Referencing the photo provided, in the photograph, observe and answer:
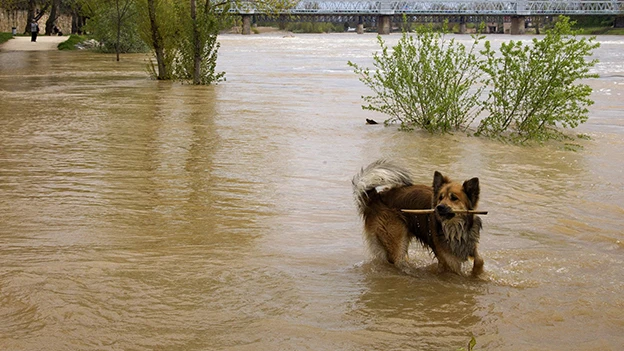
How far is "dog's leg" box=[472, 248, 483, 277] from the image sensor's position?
6.04 m

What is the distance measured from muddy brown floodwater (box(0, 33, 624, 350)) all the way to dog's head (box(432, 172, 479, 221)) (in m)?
0.67

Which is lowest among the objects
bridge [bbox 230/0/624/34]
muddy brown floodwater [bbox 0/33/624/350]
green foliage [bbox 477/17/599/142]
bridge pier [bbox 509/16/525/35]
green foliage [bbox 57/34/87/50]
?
muddy brown floodwater [bbox 0/33/624/350]

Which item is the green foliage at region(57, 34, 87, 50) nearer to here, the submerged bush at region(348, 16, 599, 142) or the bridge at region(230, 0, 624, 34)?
the submerged bush at region(348, 16, 599, 142)

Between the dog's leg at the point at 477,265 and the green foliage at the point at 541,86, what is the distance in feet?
25.7

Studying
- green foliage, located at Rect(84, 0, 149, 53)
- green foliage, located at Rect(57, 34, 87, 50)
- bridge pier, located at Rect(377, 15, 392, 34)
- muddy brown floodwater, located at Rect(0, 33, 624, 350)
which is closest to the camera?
muddy brown floodwater, located at Rect(0, 33, 624, 350)

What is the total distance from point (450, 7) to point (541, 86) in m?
165

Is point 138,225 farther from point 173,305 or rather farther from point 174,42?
point 174,42

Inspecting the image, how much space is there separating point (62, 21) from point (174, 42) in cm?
7443

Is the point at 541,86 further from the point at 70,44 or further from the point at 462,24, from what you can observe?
the point at 462,24

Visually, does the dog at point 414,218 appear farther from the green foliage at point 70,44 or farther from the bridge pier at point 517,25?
the bridge pier at point 517,25

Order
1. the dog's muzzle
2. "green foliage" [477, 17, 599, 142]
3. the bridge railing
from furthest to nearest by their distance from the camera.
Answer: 1. the bridge railing
2. "green foliage" [477, 17, 599, 142]
3. the dog's muzzle

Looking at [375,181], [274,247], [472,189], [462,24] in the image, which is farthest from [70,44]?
[462,24]

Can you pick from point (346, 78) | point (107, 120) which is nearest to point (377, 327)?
point (107, 120)

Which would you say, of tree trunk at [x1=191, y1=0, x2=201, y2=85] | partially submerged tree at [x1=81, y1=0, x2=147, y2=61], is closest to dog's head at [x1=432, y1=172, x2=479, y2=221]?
tree trunk at [x1=191, y1=0, x2=201, y2=85]
